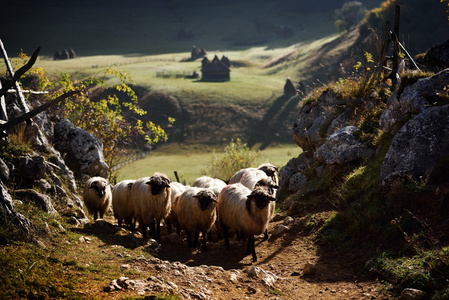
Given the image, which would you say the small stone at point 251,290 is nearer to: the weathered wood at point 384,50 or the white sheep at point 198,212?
the white sheep at point 198,212

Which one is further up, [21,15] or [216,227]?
[21,15]

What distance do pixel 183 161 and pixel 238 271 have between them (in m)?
44.3

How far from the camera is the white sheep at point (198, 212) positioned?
12258 mm

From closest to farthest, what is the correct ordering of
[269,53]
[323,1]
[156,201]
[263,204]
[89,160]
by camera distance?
[263,204] → [156,201] → [89,160] → [269,53] → [323,1]

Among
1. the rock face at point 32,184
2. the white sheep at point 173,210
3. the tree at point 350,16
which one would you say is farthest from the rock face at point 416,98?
the tree at point 350,16

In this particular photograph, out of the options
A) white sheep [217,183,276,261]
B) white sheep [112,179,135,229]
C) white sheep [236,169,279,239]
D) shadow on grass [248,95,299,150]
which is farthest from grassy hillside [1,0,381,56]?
white sheep [217,183,276,261]

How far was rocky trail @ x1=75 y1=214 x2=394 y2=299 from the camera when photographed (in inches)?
288

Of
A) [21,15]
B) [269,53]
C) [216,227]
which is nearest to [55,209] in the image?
[216,227]

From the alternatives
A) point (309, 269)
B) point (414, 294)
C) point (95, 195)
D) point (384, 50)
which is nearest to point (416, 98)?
point (384, 50)

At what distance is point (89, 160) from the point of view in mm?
17516

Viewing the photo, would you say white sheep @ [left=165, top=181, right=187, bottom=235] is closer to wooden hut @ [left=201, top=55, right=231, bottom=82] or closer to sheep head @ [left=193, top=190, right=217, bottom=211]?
sheep head @ [left=193, top=190, right=217, bottom=211]

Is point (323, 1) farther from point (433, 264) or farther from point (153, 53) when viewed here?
point (433, 264)

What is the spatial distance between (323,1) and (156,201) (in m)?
177

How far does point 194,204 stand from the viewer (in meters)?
12.5
